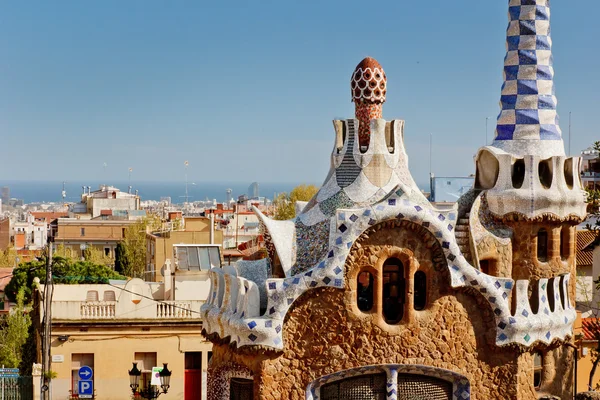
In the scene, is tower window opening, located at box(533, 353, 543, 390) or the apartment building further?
the apartment building

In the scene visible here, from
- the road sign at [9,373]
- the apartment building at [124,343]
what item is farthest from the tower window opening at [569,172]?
the road sign at [9,373]

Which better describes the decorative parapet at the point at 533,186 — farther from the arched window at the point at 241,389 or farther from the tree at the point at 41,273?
the tree at the point at 41,273

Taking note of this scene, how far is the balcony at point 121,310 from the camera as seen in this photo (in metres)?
25.0

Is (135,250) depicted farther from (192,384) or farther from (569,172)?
(569,172)

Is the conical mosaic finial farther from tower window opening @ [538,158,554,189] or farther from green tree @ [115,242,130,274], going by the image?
green tree @ [115,242,130,274]

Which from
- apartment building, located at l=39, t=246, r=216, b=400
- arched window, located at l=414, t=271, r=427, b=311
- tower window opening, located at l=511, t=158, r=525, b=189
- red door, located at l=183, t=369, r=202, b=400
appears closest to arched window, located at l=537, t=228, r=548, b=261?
tower window opening, located at l=511, t=158, r=525, b=189

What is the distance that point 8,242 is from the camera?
80.8 meters

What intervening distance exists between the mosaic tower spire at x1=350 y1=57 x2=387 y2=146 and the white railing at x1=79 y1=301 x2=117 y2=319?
32.2ft

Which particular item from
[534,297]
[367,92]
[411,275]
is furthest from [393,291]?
[367,92]

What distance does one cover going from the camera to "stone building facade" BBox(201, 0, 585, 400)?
52.6ft

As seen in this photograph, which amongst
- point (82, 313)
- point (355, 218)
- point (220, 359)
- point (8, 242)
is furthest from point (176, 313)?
point (8, 242)

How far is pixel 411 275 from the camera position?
1620 cm

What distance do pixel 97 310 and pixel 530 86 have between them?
38.3ft

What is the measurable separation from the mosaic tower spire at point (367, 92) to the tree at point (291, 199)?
31.3 meters
